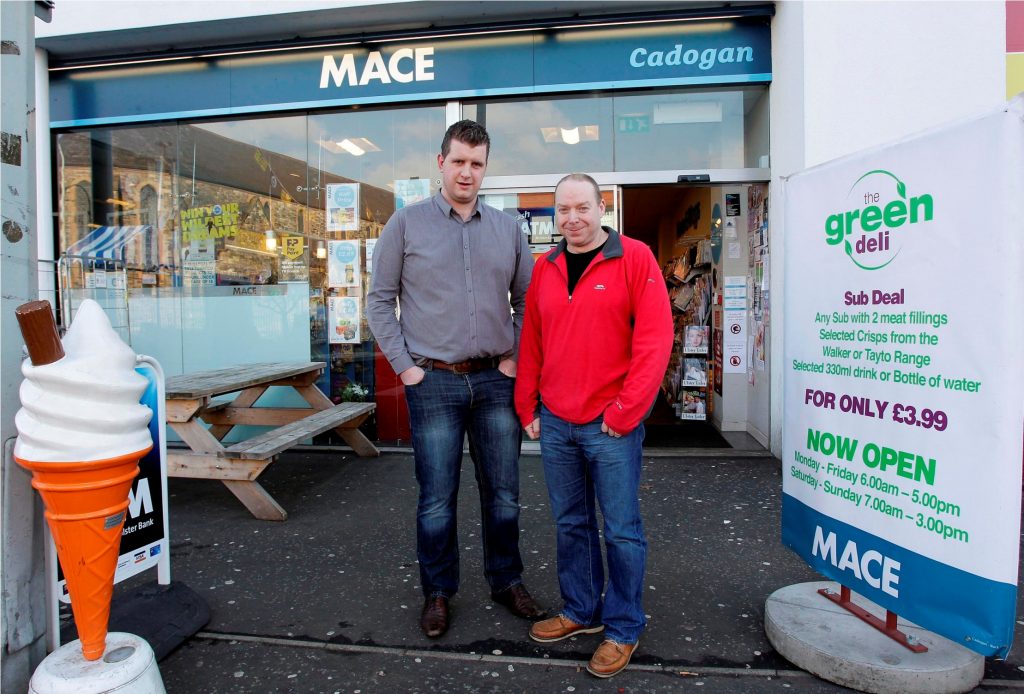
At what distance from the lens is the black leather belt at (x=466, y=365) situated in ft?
8.87

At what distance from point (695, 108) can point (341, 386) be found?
13.8ft

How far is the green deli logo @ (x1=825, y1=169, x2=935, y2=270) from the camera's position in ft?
6.98

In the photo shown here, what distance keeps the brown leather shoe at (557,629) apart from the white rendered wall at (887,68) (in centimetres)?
394

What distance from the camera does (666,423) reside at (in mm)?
7285

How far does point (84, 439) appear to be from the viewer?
5.80 feet

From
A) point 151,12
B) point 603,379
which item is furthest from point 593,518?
point 151,12

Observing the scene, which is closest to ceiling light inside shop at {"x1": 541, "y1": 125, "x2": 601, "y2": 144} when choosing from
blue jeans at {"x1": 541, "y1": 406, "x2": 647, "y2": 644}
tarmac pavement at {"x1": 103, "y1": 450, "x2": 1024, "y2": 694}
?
tarmac pavement at {"x1": 103, "y1": 450, "x2": 1024, "y2": 694}

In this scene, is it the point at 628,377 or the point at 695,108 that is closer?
the point at 628,377

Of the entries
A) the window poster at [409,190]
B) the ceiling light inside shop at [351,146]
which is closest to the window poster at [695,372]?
the window poster at [409,190]

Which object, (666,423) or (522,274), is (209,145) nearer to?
(522,274)

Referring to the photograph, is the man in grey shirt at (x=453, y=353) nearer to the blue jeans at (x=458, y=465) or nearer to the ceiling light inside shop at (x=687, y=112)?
the blue jeans at (x=458, y=465)

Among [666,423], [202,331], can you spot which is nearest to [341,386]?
[202,331]

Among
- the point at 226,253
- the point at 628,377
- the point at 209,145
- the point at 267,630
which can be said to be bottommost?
the point at 267,630

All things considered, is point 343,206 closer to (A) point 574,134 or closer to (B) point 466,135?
(A) point 574,134
